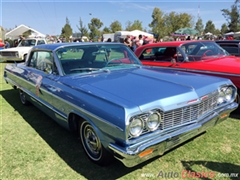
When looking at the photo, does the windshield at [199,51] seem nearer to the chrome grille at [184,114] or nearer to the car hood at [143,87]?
the car hood at [143,87]

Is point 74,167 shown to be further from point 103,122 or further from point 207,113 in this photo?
point 207,113

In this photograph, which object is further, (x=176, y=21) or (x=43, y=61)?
(x=176, y=21)

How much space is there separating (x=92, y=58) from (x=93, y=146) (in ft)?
4.88

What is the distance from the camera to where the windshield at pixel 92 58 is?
3366mm

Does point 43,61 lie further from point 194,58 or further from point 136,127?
point 194,58

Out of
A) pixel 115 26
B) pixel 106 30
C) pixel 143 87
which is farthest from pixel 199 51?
pixel 106 30

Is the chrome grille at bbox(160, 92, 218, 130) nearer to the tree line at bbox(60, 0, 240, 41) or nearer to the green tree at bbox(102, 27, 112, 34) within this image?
the tree line at bbox(60, 0, 240, 41)

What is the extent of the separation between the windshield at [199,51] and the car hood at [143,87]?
2001 millimetres

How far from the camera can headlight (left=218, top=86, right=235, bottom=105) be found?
3.08 metres

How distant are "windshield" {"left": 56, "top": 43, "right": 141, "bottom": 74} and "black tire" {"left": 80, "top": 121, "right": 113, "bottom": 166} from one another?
950 millimetres

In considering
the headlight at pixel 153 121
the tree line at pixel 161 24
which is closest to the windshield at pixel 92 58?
the headlight at pixel 153 121

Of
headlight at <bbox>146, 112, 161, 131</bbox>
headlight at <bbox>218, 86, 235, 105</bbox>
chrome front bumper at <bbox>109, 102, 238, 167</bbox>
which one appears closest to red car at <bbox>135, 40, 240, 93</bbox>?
headlight at <bbox>218, 86, 235, 105</bbox>

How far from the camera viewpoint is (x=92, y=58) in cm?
358

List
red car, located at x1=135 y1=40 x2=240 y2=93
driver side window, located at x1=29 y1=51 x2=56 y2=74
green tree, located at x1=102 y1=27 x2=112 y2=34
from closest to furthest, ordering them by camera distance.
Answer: driver side window, located at x1=29 y1=51 x2=56 y2=74 → red car, located at x1=135 y1=40 x2=240 y2=93 → green tree, located at x1=102 y1=27 x2=112 y2=34
